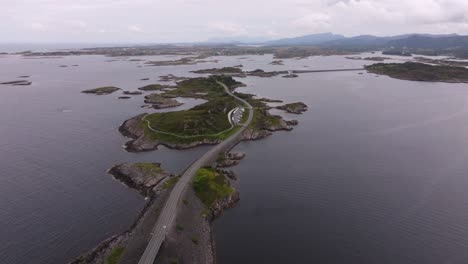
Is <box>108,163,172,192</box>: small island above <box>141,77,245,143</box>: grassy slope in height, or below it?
below

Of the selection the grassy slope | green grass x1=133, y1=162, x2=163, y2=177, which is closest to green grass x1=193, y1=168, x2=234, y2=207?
green grass x1=133, y1=162, x2=163, y2=177

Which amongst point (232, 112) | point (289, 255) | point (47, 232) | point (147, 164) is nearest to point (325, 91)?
point (232, 112)

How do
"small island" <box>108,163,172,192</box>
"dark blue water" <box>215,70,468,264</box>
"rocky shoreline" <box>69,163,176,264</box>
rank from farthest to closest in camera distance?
"small island" <box>108,163,172,192</box>, "dark blue water" <box>215,70,468,264</box>, "rocky shoreline" <box>69,163,176,264</box>

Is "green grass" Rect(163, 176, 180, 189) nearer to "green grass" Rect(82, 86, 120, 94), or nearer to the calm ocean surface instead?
the calm ocean surface

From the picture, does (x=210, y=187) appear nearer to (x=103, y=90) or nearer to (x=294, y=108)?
(x=294, y=108)

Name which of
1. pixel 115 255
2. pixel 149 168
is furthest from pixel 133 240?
pixel 149 168

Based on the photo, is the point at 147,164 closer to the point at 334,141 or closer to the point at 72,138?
the point at 72,138
